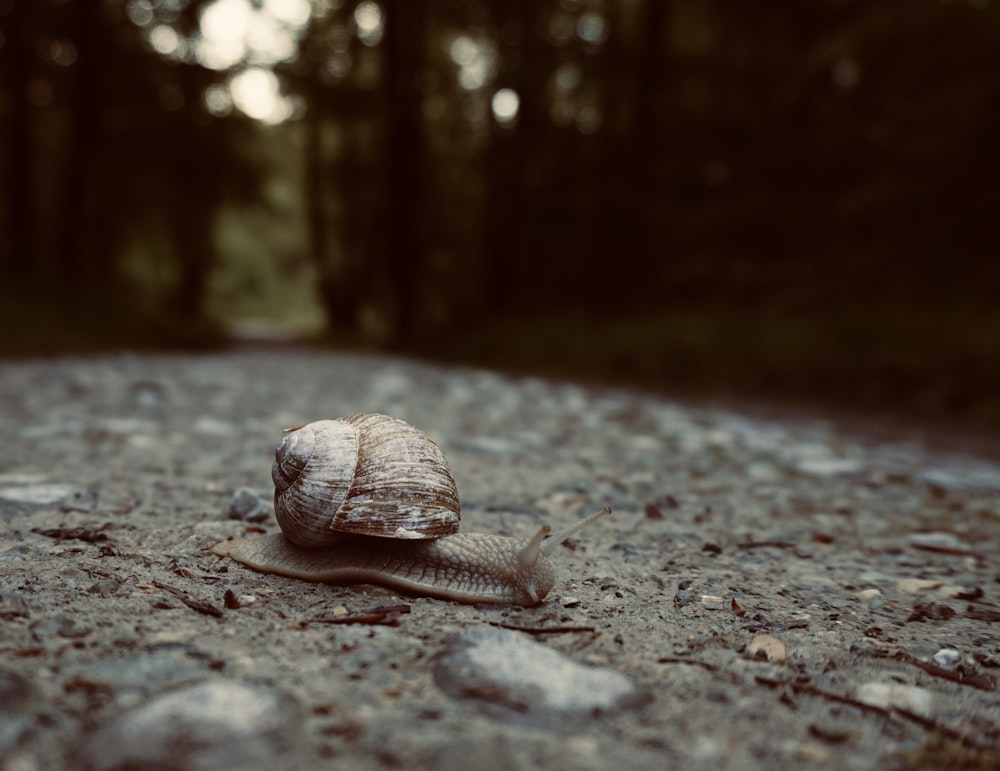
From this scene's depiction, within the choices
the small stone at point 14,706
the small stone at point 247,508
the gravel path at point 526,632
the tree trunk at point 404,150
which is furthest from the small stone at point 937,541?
the tree trunk at point 404,150

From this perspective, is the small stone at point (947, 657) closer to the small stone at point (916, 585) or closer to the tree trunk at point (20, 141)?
the small stone at point (916, 585)

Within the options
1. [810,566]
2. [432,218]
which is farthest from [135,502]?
[432,218]

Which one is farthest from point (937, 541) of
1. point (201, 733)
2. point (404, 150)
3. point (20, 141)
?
point (20, 141)

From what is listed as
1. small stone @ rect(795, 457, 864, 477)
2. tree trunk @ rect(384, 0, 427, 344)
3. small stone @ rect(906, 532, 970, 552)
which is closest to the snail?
small stone @ rect(906, 532, 970, 552)

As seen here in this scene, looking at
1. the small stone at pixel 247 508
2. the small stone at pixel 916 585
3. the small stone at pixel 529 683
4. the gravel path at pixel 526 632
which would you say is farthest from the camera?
the small stone at pixel 247 508

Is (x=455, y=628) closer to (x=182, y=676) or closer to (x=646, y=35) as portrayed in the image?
(x=182, y=676)

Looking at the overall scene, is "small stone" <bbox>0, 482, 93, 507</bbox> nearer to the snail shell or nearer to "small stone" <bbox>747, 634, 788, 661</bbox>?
the snail shell

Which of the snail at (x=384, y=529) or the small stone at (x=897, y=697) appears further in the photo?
the snail at (x=384, y=529)
